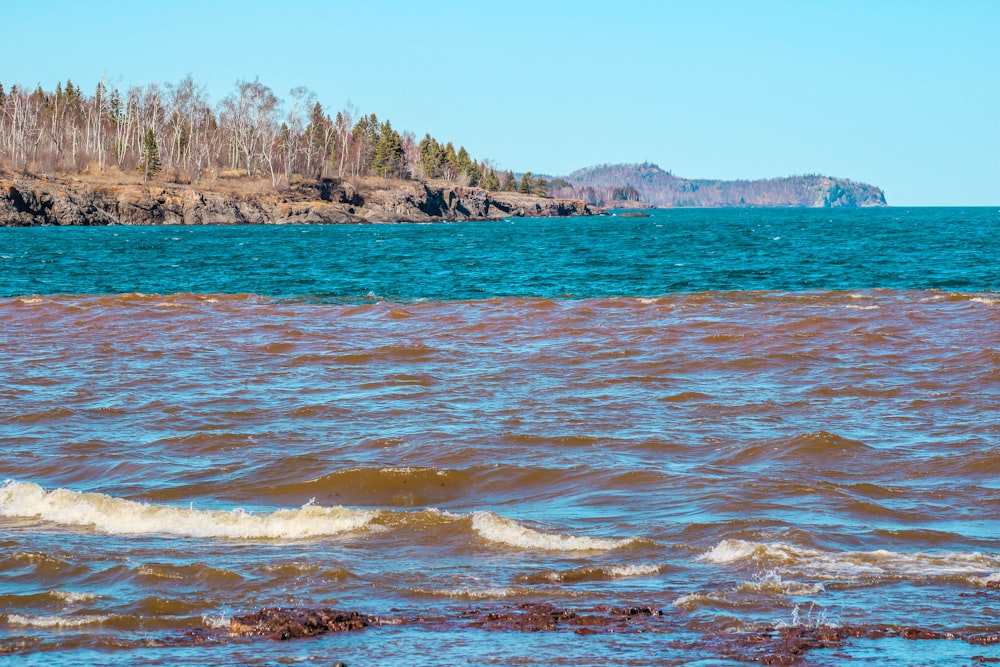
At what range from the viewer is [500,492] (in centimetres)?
1049

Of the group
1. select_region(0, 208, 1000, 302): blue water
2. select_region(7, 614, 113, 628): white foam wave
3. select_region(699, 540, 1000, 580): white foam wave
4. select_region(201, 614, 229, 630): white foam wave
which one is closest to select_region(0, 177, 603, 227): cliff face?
select_region(0, 208, 1000, 302): blue water

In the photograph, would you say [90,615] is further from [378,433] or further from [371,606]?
[378,433]

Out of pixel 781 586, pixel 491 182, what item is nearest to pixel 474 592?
pixel 781 586

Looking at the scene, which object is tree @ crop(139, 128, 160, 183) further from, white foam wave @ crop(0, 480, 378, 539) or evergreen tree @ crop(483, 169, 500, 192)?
white foam wave @ crop(0, 480, 378, 539)

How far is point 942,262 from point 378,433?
39.0 metres

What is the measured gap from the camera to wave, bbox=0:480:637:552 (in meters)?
8.55

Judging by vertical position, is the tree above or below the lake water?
above

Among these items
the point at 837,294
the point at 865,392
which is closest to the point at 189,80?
the point at 837,294

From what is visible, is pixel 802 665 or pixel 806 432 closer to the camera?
pixel 802 665

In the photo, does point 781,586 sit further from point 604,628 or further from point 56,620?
point 56,620

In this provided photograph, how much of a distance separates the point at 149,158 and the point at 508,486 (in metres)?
118

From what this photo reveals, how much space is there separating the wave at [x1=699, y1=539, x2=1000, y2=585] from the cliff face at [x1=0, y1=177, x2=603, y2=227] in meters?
102

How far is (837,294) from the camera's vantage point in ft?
96.8

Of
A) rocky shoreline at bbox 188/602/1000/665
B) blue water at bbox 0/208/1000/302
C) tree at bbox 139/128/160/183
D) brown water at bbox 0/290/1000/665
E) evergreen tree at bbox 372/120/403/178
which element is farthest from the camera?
evergreen tree at bbox 372/120/403/178
